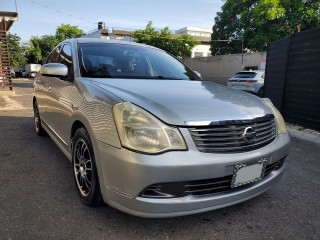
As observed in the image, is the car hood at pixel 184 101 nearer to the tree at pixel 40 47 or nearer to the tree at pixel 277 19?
the tree at pixel 277 19

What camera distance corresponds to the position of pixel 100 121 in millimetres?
2117

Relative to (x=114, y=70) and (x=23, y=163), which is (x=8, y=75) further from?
(x=114, y=70)

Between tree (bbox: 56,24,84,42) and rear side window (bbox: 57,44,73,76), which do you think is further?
tree (bbox: 56,24,84,42)

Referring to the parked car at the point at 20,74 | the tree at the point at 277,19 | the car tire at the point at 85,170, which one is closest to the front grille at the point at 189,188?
the car tire at the point at 85,170

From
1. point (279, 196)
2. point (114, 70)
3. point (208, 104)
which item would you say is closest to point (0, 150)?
point (114, 70)

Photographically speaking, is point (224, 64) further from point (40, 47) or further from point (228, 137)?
point (40, 47)

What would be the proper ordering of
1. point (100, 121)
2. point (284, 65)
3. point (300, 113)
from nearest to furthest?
point (100, 121)
point (300, 113)
point (284, 65)

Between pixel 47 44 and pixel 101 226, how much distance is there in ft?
161

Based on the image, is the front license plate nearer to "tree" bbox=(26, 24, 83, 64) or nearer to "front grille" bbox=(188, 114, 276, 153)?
"front grille" bbox=(188, 114, 276, 153)

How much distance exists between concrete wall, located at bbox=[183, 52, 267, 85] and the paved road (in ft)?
55.5

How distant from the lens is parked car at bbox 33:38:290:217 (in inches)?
73.9

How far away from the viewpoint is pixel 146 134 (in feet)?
6.24

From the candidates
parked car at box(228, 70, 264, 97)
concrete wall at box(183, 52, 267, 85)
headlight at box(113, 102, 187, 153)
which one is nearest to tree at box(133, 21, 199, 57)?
A: concrete wall at box(183, 52, 267, 85)

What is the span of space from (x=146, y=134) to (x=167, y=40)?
3001cm
